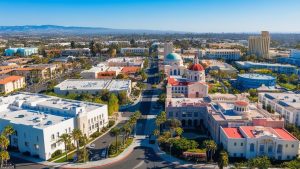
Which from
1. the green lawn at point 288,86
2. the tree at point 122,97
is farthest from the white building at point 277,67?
the tree at point 122,97

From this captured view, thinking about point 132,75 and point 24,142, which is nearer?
point 24,142

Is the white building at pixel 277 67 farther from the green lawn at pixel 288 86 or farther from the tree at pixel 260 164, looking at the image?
the tree at pixel 260 164

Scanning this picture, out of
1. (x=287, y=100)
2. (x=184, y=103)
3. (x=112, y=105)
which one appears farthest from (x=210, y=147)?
(x=287, y=100)

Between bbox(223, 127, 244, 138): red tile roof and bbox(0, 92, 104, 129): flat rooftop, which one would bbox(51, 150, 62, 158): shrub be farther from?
bbox(223, 127, 244, 138): red tile roof

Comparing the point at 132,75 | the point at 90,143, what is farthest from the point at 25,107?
the point at 132,75

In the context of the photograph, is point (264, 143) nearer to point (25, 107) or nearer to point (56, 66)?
point (25, 107)

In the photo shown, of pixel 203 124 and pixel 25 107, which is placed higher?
pixel 25 107

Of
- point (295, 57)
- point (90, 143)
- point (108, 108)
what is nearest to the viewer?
point (90, 143)
